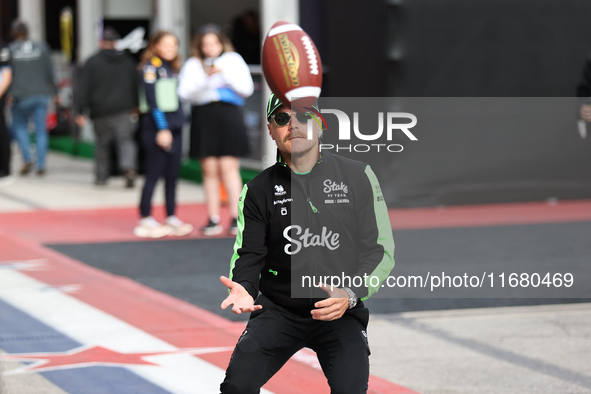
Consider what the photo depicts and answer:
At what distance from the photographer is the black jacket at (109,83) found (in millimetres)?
12812

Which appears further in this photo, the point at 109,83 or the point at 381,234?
the point at 109,83

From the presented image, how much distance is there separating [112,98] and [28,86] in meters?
1.92

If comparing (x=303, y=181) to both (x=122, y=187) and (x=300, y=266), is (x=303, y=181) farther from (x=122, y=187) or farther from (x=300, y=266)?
(x=122, y=187)

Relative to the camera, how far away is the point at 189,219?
405 inches

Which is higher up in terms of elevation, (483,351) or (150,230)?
(483,351)

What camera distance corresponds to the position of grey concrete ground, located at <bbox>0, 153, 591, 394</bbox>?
4.68 meters

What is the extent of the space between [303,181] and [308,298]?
0.40 metres

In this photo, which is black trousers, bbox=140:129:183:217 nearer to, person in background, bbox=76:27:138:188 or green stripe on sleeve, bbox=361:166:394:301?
person in background, bbox=76:27:138:188

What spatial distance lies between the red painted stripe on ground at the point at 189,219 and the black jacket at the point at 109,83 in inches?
96.5

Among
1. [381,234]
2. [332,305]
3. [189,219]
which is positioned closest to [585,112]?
[381,234]

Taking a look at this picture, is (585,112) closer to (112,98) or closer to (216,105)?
(216,105)

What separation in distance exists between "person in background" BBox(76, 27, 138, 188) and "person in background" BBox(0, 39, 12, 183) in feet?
3.71

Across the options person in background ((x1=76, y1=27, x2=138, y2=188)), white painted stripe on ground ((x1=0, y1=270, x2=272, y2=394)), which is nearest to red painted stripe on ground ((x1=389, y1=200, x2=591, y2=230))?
white painted stripe on ground ((x1=0, y1=270, x2=272, y2=394))

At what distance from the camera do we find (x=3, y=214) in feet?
34.9
